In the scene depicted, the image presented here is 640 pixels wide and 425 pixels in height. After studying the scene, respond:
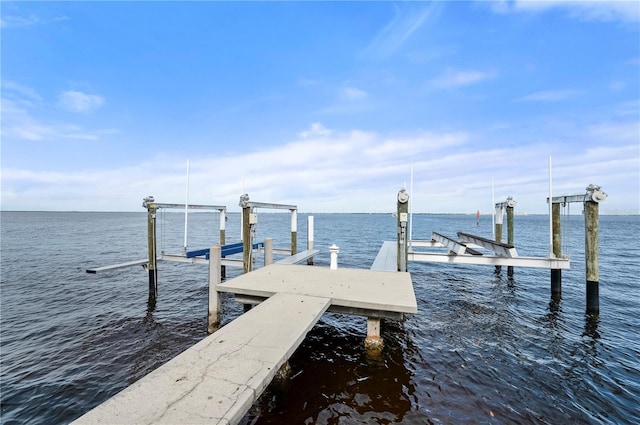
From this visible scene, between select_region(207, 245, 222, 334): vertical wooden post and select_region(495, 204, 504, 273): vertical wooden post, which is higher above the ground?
select_region(495, 204, 504, 273): vertical wooden post

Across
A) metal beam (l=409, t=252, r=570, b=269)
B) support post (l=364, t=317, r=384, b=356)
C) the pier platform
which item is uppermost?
metal beam (l=409, t=252, r=570, b=269)

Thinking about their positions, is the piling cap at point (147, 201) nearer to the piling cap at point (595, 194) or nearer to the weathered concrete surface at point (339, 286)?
the weathered concrete surface at point (339, 286)

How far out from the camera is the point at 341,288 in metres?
6.34

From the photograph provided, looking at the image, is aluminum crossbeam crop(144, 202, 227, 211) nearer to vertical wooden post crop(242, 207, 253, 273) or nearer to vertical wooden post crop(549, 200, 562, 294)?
vertical wooden post crop(242, 207, 253, 273)

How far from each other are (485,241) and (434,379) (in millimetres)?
7091

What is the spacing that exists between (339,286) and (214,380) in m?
3.79

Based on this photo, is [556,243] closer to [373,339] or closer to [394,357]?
[394,357]

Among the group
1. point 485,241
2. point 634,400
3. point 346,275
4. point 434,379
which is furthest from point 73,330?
point 485,241

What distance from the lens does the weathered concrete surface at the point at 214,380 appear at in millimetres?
2520

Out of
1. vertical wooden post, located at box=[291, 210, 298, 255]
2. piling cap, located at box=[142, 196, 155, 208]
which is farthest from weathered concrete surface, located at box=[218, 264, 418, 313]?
piling cap, located at box=[142, 196, 155, 208]

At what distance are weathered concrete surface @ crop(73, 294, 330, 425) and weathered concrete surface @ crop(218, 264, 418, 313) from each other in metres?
1.28

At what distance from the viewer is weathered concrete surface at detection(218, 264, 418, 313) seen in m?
5.45

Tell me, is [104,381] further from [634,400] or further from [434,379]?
[634,400]

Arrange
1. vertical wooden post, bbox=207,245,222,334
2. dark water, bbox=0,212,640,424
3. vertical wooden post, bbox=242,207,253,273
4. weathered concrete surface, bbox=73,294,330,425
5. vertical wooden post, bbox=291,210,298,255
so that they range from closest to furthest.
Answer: weathered concrete surface, bbox=73,294,330,425, dark water, bbox=0,212,640,424, vertical wooden post, bbox=207,245,222,334, vertical wooden post, bbox=242,207,253,273, vertical wooden post, bbox=291,210,298,255
